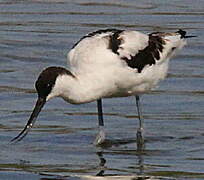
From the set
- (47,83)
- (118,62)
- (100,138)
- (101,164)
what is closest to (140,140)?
(100,138)

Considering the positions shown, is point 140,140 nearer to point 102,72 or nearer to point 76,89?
point 102,72

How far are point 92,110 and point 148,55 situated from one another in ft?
4.34

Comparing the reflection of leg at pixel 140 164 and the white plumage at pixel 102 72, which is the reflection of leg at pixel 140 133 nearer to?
the white plumage at pixel 102 72

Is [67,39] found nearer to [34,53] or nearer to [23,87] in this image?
[34,53]

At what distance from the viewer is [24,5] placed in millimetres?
19953

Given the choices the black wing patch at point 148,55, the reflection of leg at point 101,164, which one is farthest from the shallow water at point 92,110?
the black wing patch at point 148,55

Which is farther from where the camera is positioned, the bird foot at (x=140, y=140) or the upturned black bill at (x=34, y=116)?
the bird foot at (x=140, y=140)

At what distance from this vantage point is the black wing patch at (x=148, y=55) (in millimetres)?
11738

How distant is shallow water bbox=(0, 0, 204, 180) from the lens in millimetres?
10422

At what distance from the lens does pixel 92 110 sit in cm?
1311

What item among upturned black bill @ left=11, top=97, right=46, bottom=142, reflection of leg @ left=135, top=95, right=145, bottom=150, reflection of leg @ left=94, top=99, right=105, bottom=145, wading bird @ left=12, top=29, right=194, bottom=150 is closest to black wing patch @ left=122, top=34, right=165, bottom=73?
wading bird @ left=12, top=29, right=194, bottom=150

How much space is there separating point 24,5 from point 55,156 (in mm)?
9378

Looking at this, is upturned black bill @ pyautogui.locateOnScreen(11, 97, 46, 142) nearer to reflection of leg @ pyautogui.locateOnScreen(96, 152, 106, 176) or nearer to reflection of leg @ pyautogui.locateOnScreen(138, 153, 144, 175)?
reflection of leg @ pyautogui.locateOnScreen(96, 152, 106, 176)

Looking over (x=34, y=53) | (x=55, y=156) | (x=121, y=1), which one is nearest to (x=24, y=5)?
(x=121, y=1)
